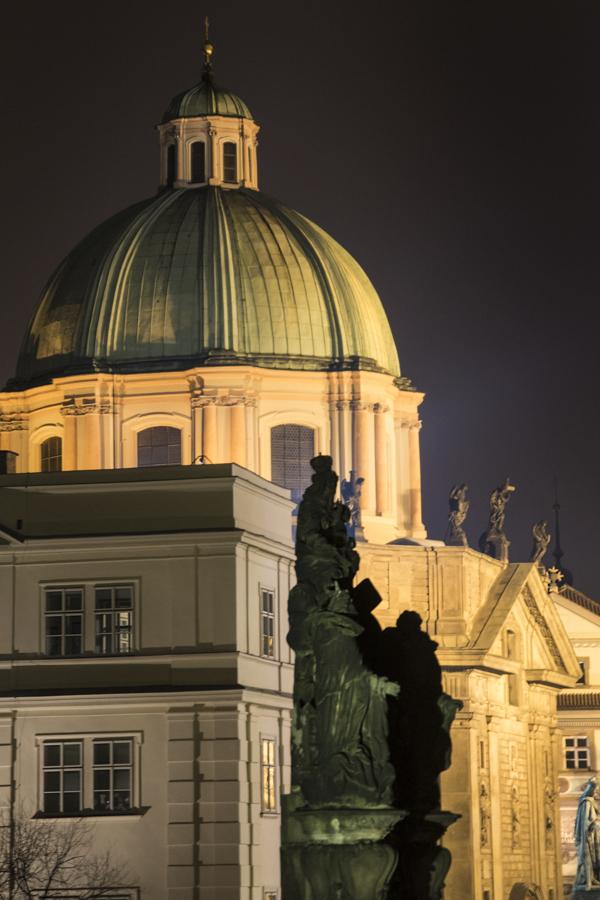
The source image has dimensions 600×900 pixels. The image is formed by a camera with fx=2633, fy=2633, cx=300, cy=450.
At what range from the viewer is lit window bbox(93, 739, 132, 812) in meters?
67.1

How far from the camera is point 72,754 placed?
68062 mm

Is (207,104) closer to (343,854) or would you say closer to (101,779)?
(101,779)

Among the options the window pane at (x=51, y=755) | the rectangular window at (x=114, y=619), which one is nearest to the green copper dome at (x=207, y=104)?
the rectangular window at (x=114, y=619)

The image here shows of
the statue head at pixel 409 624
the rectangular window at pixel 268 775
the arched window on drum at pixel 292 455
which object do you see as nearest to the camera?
the statue head at pixel 409 624

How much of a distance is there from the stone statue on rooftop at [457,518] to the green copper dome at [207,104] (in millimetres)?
18733

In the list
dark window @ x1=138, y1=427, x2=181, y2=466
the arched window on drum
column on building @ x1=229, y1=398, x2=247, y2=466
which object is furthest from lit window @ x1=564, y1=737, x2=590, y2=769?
column on building @ x1=229, y1=398, x2=247, y2=466

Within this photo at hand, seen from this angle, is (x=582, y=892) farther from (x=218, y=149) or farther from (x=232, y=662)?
(x=218, y=149)

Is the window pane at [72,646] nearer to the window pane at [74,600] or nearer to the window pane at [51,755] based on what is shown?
the window pane at [74,600]

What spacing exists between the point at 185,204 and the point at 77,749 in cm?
4273

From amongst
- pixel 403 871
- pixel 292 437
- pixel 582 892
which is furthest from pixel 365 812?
pixel 292 437

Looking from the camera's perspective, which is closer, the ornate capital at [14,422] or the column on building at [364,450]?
the column on building at [364,450]

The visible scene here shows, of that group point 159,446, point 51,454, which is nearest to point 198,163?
point 159,446

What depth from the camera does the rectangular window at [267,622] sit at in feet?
236

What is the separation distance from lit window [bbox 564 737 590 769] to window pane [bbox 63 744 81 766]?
227 ft
